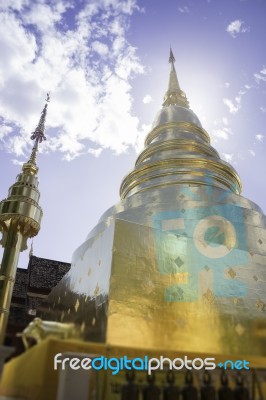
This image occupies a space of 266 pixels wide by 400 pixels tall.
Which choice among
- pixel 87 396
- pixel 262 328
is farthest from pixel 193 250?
pixel 87 396

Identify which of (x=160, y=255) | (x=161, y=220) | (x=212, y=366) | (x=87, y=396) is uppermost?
(x=161, y=220)

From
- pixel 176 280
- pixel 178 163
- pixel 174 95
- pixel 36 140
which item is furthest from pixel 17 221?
pixel 174 95

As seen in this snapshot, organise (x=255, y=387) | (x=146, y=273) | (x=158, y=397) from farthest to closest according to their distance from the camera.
Answer: (x=146, y=273) < (x=255, y=387) < (x=158, y=397)

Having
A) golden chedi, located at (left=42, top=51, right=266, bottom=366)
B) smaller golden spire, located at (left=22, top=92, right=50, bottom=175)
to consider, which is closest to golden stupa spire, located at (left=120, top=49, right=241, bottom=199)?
golden chedi, located at (left=42, top=51, right=266, bottom=366)

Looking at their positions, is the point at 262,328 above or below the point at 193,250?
below

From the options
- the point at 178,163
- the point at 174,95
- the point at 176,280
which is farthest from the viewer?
the point at 174,95

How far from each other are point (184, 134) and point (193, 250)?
5.72 metres

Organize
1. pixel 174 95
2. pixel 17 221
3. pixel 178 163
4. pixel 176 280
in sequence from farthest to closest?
pixel 174 95
pixel 178 163
pixel 17 221
pixel 176 280

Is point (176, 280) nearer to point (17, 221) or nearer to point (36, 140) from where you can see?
point (17, 221)

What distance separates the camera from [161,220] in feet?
22.3

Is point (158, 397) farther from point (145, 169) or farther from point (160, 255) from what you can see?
point (145, 169)

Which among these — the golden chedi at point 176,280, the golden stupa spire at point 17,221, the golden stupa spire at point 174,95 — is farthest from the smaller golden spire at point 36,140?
the golden stupa spire at point 174,95

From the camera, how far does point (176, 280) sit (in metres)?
5.14

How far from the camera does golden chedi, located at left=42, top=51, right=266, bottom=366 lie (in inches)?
180
